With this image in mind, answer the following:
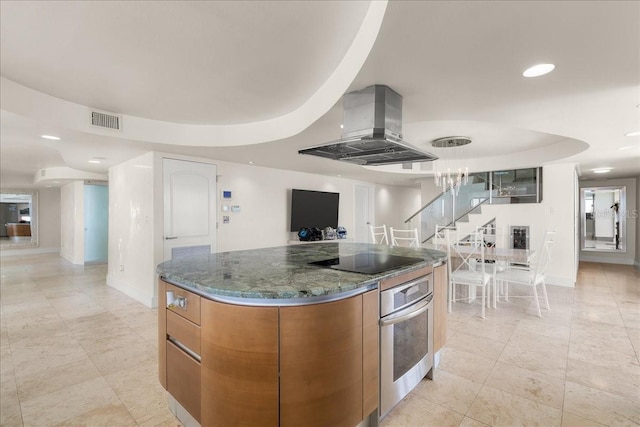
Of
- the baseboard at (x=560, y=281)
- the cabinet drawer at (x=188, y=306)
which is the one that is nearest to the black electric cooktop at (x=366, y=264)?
the cabinet drawer at (x=188, y=306)

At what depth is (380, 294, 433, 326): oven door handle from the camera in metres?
1.78

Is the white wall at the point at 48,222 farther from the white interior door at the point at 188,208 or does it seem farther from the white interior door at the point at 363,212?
the white interior door at the point at 363,212

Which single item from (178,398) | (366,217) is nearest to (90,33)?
(178,398)

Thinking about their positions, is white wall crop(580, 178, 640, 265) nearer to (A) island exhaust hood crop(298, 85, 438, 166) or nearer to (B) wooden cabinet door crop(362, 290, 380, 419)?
(A) island exhaust hood crop(298, 85, 438, 166)

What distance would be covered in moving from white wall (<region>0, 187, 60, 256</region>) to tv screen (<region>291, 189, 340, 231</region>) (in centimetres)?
950

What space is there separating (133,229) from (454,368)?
4820 millimetres

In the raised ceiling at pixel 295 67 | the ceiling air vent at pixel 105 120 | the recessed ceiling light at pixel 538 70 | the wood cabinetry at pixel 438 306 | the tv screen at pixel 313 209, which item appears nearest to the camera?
the raised ceiling at pixel 295 67

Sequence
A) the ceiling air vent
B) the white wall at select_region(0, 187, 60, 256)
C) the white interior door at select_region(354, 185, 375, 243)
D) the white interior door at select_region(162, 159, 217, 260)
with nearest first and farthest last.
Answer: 1. the ceiling air vent
2. the white interior door at select_region(162, 159, 217, 260)
3. the white interior door at select_region(354, 185, 375, 243)
4. the white wall at select_region(0, 187, 60, 256)

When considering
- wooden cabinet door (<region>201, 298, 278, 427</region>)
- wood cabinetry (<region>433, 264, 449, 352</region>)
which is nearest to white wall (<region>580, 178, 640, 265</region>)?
wood cabinetry (<region>433, 264, 449, 352</region>)

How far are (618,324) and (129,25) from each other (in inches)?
213

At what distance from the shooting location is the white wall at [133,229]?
4.32 meters

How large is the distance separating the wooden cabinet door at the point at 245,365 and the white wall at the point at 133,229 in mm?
3310

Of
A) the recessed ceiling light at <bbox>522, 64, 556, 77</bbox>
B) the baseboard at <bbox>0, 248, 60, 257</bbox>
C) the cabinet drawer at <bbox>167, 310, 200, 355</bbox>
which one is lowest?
the baseboard at <bbox>0, 248, 60, 257</bbox>

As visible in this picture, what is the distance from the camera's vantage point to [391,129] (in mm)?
2289
